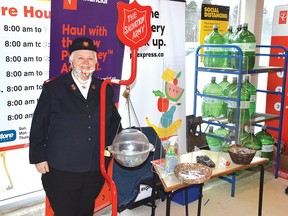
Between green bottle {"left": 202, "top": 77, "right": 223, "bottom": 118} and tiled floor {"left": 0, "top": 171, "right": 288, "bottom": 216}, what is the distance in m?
0.74

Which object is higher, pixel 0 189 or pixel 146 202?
pixel 0 189

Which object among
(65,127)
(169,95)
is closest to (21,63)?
(65,127)

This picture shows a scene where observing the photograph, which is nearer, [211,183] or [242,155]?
[242,155]

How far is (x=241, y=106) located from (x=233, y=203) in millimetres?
876

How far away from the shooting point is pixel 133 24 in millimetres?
1591

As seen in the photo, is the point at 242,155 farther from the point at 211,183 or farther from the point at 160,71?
the point at 211,183

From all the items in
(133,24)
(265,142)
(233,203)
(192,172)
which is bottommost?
(233,203)

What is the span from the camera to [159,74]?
112 inches

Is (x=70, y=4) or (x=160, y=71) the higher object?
(x=70, y=4)

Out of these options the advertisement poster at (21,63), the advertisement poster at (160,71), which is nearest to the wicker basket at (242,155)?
the advertisement poster at (160,71)

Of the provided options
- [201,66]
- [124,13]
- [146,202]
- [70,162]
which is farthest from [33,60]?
[201,66]

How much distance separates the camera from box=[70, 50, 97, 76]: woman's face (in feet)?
5.94

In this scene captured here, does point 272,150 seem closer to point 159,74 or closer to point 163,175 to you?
point 159,74

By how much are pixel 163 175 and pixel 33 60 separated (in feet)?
3.64
